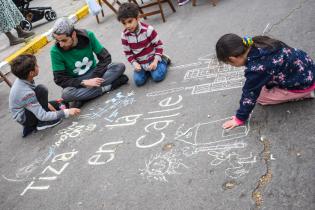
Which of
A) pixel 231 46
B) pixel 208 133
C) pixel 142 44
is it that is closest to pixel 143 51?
pixel 142 44

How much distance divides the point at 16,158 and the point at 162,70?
1830mm

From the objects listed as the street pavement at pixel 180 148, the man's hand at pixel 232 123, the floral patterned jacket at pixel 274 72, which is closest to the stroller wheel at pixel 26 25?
the street pavement at pixel 180 148

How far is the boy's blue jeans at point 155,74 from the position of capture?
3.71 m

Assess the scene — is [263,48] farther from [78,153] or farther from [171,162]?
[78,153]

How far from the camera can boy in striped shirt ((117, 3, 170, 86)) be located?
370 centimetres


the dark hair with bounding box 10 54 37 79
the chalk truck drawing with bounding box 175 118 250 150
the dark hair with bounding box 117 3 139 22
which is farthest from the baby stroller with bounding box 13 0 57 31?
the chalk truck drawing with bounding box 175 118 250 150

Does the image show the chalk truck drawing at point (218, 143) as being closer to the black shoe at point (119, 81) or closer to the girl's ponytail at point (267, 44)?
the girl's ponytail at point (267, 44)

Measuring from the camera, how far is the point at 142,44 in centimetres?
375

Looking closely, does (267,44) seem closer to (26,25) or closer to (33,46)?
(33,46)

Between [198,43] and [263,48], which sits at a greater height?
[263,48]

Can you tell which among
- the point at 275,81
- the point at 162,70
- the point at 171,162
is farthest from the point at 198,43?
the point at 171,162

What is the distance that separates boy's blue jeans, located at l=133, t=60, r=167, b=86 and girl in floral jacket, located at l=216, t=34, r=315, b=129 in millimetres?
1434

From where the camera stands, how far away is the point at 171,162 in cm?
244

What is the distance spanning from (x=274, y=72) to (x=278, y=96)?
0.26 meters
